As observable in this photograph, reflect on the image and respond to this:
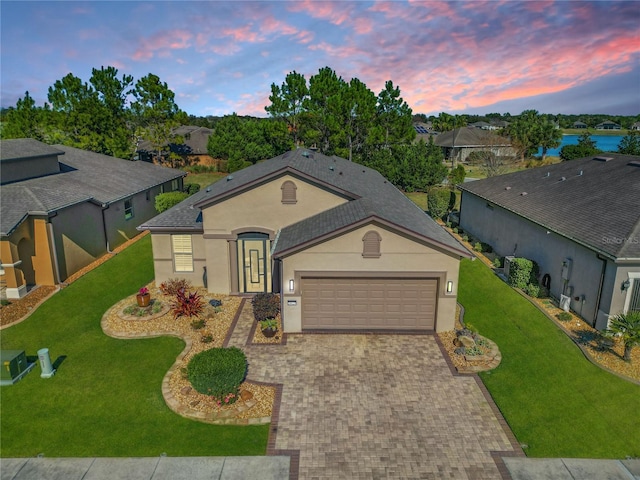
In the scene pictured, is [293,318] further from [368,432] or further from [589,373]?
[589,373]

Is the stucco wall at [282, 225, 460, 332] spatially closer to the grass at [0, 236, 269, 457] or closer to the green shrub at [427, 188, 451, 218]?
the grass at [0, 236, 269, 457]

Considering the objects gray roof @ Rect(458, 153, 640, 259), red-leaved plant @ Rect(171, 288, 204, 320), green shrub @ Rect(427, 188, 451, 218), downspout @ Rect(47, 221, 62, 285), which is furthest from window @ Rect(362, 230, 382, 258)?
green shrub @ Rect(427, 188, 451, 218)

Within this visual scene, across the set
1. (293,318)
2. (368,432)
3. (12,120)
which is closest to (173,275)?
(293,318)

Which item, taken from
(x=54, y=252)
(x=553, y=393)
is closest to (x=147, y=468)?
(x=553, y=393)

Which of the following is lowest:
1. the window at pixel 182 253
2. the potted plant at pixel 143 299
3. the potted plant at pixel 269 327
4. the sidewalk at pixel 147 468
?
the sidewalk at pixel 147 468

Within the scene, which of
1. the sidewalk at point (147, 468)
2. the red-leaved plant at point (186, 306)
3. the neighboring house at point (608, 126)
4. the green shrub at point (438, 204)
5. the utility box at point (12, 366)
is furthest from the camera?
the neighboring house at point (608, 126)

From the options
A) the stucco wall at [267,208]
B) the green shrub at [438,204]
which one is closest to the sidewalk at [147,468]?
the stucco wall at [267,208]

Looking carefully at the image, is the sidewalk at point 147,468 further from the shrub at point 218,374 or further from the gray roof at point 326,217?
the gray roof at point 326,217

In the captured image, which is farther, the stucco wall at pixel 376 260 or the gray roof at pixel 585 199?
the gray roof at pixel 585 199
